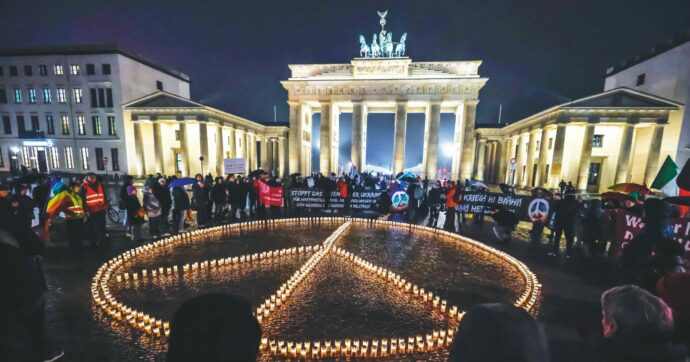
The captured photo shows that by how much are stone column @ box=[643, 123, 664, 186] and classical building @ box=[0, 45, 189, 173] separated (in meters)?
60.4

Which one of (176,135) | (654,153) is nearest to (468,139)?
(654,153)

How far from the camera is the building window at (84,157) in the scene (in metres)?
36.8

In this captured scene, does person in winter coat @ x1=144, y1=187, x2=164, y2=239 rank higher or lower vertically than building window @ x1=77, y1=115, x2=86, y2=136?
lower

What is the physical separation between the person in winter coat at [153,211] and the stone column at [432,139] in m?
31.6

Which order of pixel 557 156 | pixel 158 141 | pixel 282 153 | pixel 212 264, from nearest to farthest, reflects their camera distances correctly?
1. pixel 212 264
2. pixel 557 156
3. pixel 158 141
4. pixel 282 153

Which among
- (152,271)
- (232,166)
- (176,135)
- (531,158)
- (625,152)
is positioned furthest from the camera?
(176,135)

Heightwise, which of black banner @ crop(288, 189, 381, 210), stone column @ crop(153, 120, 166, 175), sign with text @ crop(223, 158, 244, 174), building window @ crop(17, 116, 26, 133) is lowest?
black banner @ crop(288, 189, 381, 210)

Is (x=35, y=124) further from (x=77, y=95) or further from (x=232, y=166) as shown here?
(x=232, y=166)

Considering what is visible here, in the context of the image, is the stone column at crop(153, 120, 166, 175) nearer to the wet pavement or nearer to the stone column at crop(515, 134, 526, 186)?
the wet pavement

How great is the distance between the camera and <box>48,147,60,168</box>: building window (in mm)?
37062

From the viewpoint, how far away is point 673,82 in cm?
2970

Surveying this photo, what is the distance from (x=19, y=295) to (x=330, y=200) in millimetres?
10957

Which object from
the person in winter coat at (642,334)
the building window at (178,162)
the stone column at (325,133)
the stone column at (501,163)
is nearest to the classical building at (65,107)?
the building window at (178,162)

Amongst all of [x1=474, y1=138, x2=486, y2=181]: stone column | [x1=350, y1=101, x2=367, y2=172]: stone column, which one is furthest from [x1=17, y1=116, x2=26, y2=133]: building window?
[x1=474, y1=138, x2=486, y2=181]: stone column
